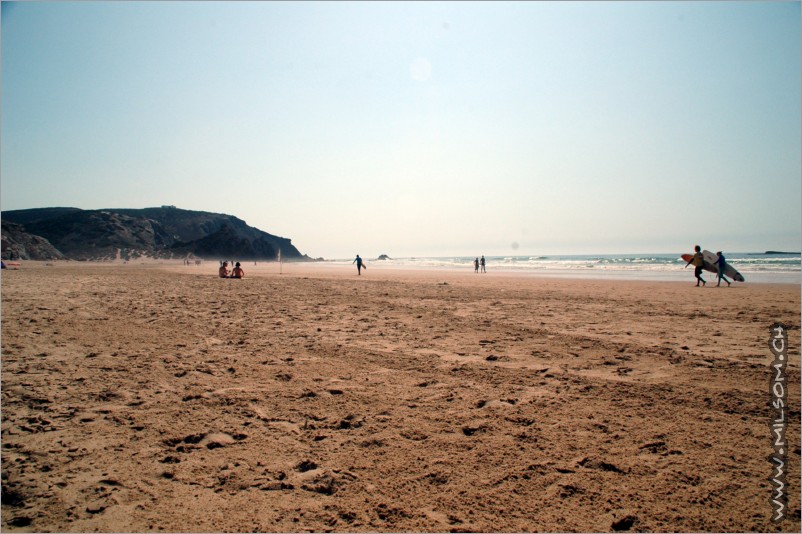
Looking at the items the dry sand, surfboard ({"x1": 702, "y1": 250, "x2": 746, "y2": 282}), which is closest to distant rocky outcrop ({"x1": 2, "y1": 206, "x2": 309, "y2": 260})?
surfboard ({"x1": 702, "y1": 250, "x2": 746, "y2": 282})

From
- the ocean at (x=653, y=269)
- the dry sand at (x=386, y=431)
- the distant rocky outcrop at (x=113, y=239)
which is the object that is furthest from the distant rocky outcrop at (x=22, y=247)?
the dry sand at (x=386, y=431)

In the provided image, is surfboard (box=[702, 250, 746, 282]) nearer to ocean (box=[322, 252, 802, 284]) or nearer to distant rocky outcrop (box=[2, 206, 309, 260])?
ocean (box=[322, 252, 802, 284])

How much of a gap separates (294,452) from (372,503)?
956 mm

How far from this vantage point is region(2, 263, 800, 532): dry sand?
101 inches

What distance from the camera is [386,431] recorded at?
144 inches

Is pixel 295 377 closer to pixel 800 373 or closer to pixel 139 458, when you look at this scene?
pixel 139 458

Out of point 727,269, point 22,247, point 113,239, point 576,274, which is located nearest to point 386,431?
point 727,269

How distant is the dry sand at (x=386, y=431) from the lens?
8.41 feet

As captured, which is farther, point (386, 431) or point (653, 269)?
point (653, 269)

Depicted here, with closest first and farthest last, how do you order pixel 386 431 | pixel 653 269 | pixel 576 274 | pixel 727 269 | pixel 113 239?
pixel 386 431
pixel 727 269
pixel 576 274
pixel 653 269
pixel 113 239

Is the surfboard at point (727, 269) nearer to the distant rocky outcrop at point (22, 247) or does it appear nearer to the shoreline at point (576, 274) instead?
the shoreline at point (576, 274)

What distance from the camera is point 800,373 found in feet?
17.8

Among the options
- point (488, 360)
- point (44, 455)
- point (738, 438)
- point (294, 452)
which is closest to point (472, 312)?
point (488, 360)

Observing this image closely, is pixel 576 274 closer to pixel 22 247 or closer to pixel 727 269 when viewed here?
pixel 727 269
